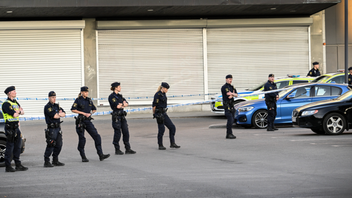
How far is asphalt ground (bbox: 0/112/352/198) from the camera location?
7.25 meters

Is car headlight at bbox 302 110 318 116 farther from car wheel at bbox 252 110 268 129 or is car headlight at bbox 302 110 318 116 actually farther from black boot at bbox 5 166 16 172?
black boot at bbox 5 166 16 172

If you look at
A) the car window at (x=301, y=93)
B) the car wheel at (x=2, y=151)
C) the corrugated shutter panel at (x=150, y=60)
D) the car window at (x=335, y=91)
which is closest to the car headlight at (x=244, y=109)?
the car window at (x=301, y=93)

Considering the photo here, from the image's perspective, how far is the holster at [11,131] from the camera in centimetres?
969

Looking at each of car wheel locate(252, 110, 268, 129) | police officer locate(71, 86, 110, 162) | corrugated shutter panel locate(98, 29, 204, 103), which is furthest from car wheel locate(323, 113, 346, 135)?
corrugated shutter panel locate(98, 29, 204, 103)

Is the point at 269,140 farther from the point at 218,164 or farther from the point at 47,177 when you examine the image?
the point at 47,177

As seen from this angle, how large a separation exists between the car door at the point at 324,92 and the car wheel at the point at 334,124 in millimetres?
2517

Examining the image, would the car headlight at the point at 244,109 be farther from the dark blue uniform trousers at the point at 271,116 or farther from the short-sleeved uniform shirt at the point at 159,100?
the short-sleeved uniform shirt at the point at 159,100

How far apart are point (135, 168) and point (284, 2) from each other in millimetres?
15896

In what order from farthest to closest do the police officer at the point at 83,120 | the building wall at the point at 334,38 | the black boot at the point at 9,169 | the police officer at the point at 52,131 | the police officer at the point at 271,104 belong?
the building wall at the point at 334,38 < the police officer at the point at 271,104 < the police officer at the point at 83,120 < the police officer at the point at 52,131 < the black boot at the point at 9,169

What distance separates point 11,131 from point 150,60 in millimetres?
16210

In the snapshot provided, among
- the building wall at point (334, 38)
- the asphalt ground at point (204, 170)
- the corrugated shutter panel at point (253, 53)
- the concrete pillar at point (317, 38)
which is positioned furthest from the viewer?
the building wall at point (334, 38)

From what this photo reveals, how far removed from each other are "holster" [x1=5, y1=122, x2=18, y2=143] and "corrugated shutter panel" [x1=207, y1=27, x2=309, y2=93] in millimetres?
17002

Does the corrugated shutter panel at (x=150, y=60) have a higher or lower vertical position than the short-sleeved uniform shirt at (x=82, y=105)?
higher

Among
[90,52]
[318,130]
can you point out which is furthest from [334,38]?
[318,130]
